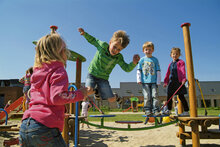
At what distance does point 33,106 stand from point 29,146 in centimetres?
31

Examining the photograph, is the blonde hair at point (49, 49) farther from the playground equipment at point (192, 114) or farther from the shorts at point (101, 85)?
the playground equipment at point (192, 114)

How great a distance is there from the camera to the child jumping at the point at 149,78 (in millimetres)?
4359

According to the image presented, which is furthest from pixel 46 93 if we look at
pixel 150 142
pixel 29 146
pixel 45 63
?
pixel 150 142

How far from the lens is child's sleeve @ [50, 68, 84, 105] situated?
136cm

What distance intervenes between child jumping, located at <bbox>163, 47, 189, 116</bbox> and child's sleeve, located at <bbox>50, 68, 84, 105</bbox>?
157 inches

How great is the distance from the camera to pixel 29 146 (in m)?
1.38

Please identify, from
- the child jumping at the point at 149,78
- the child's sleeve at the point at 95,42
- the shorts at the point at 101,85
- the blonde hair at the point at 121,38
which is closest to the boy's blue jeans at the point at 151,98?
the child jumping at the point at 149,78

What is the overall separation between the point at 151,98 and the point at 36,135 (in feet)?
11.5

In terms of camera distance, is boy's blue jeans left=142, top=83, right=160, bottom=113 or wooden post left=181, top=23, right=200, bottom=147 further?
boy's blue jeans left=142, top=83, right=160, bottom=113

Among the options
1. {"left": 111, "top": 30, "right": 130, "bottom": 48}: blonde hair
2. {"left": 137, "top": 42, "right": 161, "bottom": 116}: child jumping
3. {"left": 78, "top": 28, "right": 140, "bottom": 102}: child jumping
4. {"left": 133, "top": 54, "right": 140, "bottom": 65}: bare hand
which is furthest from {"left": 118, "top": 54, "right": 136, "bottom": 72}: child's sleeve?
{"left": 137, "top": 42, "right": 161, "bottom": 116}: child jumping

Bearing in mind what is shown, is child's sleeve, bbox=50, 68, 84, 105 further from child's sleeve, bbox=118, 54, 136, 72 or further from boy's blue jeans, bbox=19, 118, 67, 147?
child's sleeve, bbox=118, 54, 136, 72

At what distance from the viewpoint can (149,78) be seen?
448 centimetres

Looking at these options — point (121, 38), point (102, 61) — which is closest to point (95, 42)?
point (102, 61)

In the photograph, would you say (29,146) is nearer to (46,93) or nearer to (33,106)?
(33,106)
